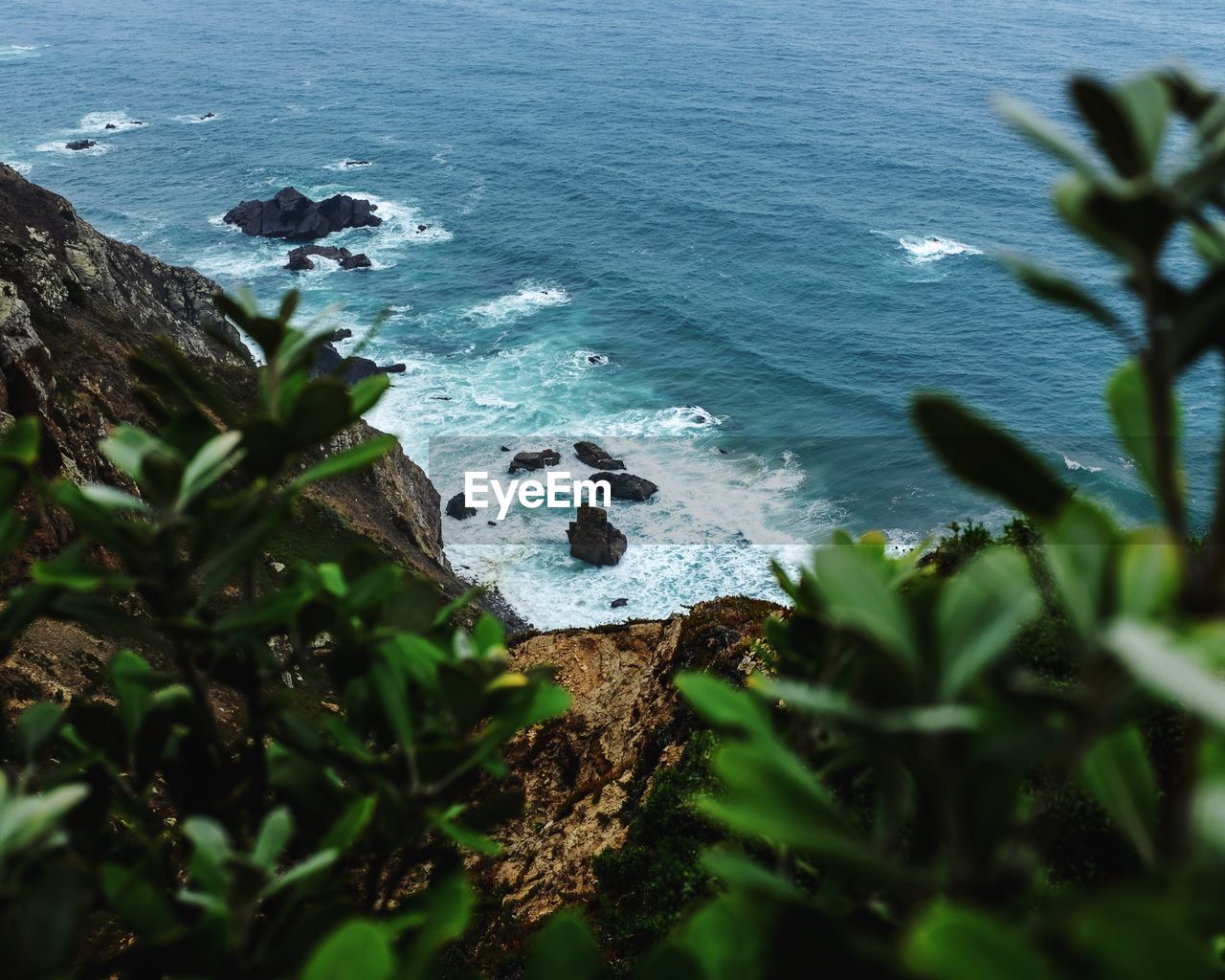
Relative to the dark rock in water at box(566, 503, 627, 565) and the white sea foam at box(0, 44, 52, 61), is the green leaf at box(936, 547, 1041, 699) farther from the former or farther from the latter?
the white sea foam at box(0, 44, 52, 61)

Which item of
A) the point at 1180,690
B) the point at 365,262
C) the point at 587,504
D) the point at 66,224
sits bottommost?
the point at 587,504

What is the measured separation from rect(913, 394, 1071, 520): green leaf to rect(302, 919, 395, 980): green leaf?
1.07 metres

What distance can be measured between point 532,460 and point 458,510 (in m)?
4.48

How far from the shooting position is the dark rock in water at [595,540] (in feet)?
131

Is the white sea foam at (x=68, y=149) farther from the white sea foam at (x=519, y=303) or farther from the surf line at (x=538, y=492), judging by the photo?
the surf line at (x=538, y=492)

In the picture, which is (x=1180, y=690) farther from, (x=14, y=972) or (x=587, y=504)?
(x=587, y=504)

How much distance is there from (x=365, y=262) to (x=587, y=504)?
2961 centimetres

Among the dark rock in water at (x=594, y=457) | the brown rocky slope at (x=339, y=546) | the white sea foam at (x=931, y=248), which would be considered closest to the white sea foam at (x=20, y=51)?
the brown rocky slope at (x=339, y=546)

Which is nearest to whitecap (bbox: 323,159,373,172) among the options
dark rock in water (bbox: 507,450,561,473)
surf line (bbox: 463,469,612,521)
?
dark rock in water (bbox: 507,450,561,473)

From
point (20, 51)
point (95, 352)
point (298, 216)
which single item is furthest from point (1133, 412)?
point (20, 51)

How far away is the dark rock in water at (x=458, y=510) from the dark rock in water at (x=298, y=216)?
33.3 metres

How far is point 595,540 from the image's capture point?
4000 cm

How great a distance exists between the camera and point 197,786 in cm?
246

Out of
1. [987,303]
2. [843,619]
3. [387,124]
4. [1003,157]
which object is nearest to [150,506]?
[843,619]
